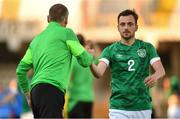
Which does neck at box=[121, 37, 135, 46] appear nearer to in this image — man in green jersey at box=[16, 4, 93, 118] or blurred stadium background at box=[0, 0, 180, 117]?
man in green jersey at box=[16, 4, 93, 118]

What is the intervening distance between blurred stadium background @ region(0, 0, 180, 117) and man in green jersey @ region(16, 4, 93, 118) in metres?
21.8

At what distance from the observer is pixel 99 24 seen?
32.9 m

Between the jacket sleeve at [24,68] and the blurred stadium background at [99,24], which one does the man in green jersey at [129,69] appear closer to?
the jacket sleeve at [24,68]

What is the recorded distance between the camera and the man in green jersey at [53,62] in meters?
8.67

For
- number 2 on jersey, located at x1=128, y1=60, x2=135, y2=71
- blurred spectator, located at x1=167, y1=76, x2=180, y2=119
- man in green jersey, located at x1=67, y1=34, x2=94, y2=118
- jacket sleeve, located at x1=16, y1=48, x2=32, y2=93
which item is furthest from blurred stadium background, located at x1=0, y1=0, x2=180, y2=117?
jacket sleeve, located at x1=16, y1=48, x2=32, y2=93

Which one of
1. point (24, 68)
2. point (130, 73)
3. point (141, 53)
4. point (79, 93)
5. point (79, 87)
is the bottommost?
point (79, 93)

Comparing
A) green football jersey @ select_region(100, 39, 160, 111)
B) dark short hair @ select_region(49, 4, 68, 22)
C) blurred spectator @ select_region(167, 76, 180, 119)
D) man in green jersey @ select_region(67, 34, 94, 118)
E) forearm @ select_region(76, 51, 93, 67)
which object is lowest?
blurred spectator @ select_region(167, 76, 180, 119)

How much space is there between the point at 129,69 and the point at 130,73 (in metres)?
0.05

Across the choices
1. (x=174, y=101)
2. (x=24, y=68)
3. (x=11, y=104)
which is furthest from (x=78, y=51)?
(x=174, y=101)

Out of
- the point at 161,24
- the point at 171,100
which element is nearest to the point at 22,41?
the point at 161,24

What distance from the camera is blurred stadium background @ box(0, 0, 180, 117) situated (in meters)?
32.1

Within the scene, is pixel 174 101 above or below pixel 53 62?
below

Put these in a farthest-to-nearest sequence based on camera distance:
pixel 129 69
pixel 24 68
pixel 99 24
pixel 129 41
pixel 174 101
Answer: pixel 99 24
pixel 174 101
pixel 129 41
pixel 129 69
pixel 24 68

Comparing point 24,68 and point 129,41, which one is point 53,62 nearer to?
point 24,68
